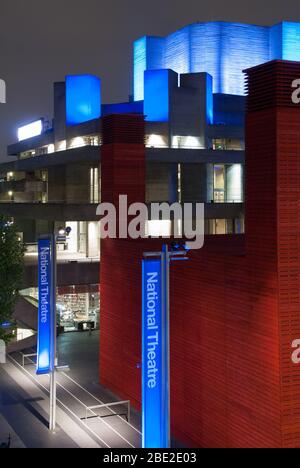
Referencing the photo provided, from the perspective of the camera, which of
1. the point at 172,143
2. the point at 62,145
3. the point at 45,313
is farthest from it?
the point at 62,145

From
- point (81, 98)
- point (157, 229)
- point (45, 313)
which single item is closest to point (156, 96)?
point (81, 98)

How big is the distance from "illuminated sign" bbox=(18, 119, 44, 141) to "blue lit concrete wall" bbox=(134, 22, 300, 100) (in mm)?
12044

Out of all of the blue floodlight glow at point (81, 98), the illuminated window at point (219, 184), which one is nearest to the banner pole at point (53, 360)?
the blue floodlight glow at point (81, 98)

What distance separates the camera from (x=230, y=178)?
2180 inches

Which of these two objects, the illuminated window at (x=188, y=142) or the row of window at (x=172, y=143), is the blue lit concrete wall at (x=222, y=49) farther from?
the illuminated window at (x=188, y=142)

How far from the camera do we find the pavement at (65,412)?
1955cm

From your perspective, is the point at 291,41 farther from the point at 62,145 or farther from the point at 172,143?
the point at 62,145

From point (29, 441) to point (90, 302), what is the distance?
70.5 ft

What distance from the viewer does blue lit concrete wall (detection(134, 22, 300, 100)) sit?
60844mm

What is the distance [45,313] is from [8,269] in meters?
4.45

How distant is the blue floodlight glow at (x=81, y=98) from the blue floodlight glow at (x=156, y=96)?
17.7 feet

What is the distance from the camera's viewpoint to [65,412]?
2236 centimetres

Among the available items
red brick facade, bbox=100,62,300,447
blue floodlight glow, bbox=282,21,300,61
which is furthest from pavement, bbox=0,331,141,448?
blue floodlight glow, bbox=282,21,300,61
